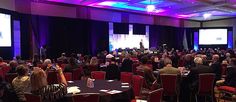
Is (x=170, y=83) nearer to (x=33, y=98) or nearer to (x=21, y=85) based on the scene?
(x=21, y=85)

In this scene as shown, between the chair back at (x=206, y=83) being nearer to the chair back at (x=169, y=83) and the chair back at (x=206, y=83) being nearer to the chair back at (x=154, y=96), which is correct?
the chair back at (x=169, y=83)

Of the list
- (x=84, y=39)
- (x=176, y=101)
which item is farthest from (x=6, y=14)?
(x=176, y=101)

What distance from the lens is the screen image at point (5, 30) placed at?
11133 mm

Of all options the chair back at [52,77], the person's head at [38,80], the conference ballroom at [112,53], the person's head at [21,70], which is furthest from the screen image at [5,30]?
the person's head at [38,80]

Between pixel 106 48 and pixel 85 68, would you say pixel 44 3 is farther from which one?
pixel 85 68

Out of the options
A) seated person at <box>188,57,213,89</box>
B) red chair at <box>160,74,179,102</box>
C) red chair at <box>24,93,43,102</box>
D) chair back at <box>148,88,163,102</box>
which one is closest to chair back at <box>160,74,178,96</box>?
red chair at <box>160,74,179,102</box>

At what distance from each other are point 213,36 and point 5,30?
737 inches

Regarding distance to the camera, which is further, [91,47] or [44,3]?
[91,47]

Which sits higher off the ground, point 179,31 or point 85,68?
point 179,31

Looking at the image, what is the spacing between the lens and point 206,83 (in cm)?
594

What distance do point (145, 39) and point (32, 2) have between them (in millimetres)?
10220

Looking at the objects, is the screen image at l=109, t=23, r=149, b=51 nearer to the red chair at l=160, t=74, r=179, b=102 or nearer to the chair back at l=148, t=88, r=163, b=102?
the red chair at l=160, t=74, r=179, b=102

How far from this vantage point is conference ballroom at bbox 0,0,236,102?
15.9 ft

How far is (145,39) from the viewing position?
71.1 ft
